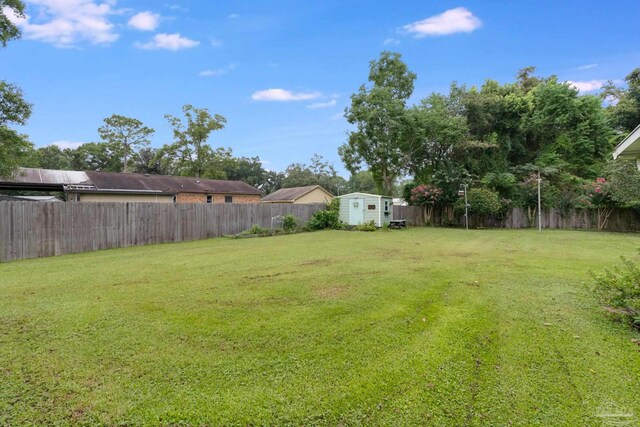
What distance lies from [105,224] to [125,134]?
26335 mm

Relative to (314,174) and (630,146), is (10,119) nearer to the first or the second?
(630,146)

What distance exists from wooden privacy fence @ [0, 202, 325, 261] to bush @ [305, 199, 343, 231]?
298cm

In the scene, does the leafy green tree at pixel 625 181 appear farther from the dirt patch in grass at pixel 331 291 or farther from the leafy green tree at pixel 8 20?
the leafy green tree at pixel 8 20

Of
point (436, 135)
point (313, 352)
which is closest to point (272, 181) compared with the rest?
point (436, 135)

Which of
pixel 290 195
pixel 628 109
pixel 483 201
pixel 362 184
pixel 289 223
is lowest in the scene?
pixel 289 223

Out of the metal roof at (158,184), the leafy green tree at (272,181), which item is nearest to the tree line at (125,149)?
the leafy green tree at (272,181)

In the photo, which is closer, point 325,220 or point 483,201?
point 325,220

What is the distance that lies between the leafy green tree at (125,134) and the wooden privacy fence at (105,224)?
79.9 ft

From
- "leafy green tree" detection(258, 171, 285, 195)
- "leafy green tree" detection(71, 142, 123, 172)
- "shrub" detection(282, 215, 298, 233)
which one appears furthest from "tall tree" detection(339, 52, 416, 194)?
"leafy green tree" detection(258, 171, 285, 195)

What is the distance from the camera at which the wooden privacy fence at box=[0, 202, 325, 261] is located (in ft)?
26.7

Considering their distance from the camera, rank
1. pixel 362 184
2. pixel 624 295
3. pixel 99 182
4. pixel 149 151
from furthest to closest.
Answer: pixel 362 184
pixel 149 151
pixel 99 182
pixel 624 295

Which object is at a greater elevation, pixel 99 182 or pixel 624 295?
pixel 99 182

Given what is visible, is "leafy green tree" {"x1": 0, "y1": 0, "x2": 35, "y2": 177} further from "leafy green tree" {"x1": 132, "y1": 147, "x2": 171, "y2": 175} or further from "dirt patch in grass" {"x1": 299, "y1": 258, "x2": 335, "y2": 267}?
"leafy green tree" {"x1": 132, "y1": 147, "x2": 171, "y2": 175}

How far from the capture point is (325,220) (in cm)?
1730
